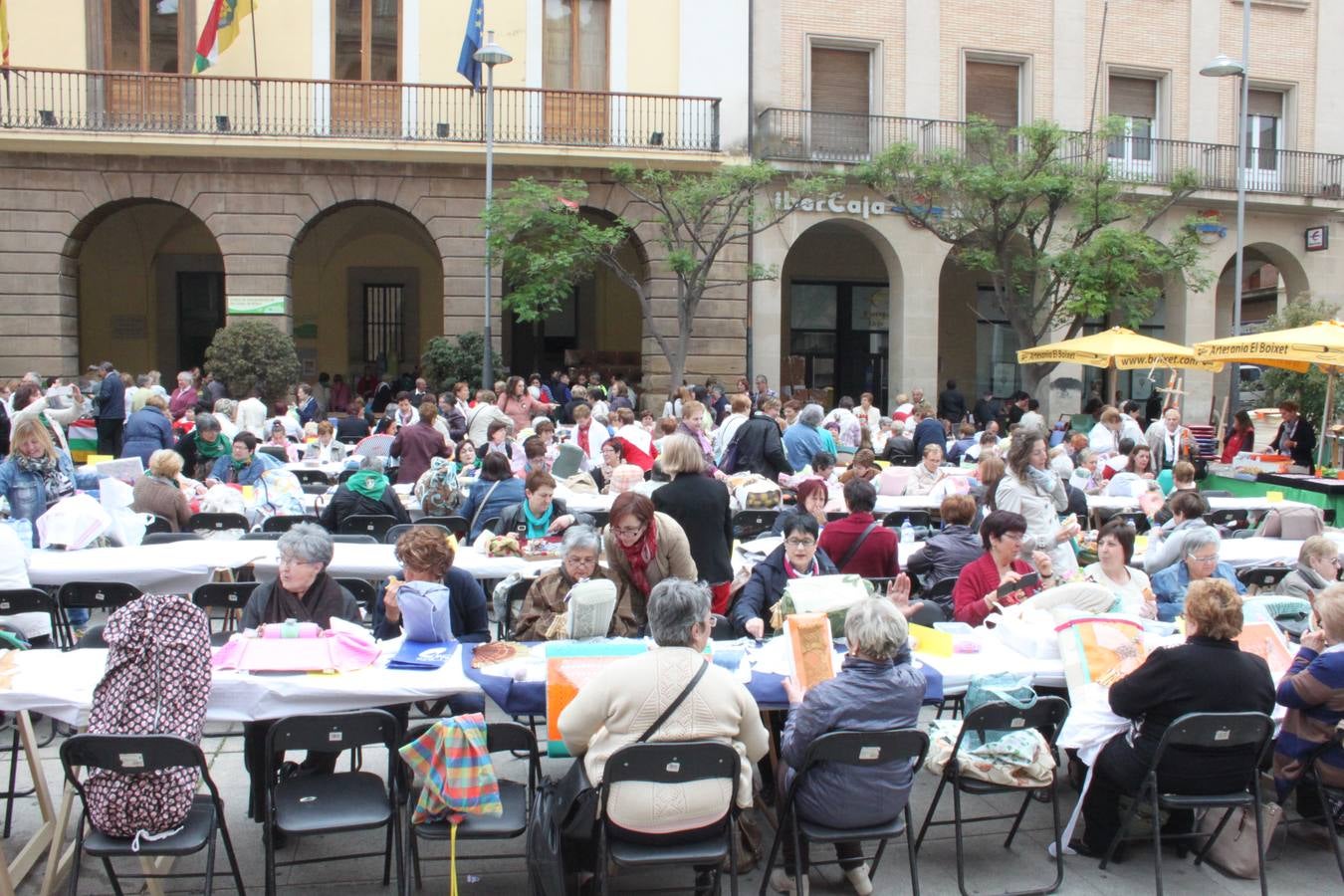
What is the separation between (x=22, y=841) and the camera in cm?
483

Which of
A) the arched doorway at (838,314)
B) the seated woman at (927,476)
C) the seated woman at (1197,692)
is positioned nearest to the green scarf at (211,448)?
the seated woman at (927,476)

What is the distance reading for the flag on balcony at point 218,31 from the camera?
19.3 m

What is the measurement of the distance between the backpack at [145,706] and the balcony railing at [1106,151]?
18.5m

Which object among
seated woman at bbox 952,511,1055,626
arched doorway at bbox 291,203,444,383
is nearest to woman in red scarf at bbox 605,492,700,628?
seated woman at bbox 952,511,1055,626

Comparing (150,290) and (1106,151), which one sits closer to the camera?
(1106,151)

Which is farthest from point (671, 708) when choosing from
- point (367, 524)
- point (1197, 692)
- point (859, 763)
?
point (367, 524)

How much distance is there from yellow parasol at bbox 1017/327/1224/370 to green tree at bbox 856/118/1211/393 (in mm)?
2703

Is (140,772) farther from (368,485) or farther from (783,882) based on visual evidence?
(368,485)

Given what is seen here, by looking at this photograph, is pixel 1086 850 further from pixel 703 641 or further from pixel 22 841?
pixel 22 841

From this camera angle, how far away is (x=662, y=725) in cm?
389

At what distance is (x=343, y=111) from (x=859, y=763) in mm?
18663

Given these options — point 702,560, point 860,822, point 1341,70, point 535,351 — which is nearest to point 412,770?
point 860,822

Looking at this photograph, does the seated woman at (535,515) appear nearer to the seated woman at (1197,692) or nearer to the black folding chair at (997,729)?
the black folding chair at (997,729)

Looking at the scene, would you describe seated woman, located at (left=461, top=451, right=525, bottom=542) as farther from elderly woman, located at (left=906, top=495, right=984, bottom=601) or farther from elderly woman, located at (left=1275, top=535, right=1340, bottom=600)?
elderly woman, located at (left=1275, top=535, right=1340, bottom=600)
